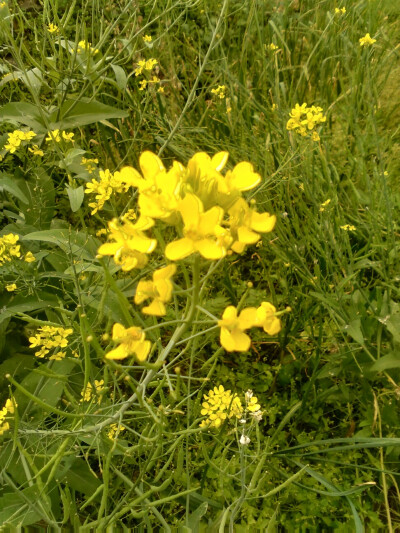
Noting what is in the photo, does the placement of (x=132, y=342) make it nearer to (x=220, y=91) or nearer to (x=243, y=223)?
(x=243, y=223)

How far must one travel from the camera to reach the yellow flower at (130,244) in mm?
552

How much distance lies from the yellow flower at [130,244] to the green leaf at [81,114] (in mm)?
815

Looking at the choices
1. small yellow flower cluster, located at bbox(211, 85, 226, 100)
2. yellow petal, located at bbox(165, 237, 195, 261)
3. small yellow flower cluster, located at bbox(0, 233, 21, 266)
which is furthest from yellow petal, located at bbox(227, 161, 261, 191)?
small yellow flower cluster, located at bbox(211, 85, 226, 100)

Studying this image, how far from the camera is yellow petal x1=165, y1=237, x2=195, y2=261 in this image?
514 millimetres

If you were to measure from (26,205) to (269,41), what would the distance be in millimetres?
1279

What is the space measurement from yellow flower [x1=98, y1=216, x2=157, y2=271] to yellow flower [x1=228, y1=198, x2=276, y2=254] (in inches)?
3.8

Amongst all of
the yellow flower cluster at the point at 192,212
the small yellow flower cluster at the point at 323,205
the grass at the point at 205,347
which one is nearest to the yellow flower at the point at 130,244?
the yellow flower cluster at the point at 192,212

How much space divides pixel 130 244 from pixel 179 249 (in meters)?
0.07

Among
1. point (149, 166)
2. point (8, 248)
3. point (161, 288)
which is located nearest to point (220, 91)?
point (8, 248)

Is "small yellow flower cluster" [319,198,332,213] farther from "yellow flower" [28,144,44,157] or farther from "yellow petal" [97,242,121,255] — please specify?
"yellow petal" [97,242,121,255]

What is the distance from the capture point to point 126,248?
1.95 feet

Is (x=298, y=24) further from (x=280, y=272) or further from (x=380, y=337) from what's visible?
(x=380, y=337)

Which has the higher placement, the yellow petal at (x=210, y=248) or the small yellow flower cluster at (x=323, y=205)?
the yellow petal at (x=210, y=248)

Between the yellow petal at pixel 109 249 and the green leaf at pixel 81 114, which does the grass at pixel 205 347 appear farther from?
the yellow petal at pixel 109 249
